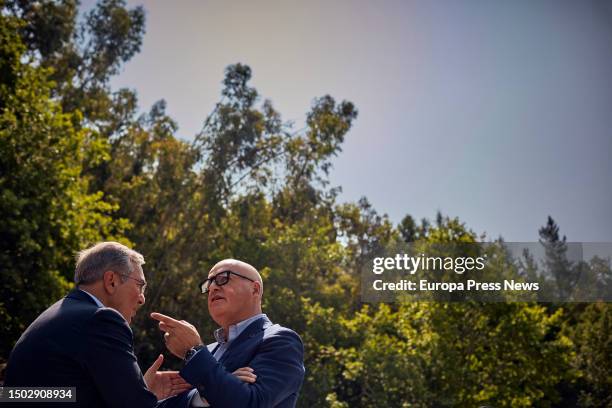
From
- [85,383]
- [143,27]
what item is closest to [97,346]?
[85,383]

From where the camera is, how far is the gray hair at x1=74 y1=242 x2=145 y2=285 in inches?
143

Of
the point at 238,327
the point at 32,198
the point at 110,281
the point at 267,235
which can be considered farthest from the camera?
the point at 267,235

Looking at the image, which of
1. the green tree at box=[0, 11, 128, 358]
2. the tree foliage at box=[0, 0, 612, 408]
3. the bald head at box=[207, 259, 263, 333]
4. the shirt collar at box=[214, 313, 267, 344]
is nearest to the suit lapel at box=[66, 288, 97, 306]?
the bald head at box=[207, 259, 263, 333]

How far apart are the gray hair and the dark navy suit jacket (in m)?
0.33

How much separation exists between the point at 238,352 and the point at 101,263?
40.2 inches

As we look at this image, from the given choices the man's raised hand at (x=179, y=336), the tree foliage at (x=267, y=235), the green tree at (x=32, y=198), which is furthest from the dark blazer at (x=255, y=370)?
the tree foliage at (x=267, y=235)

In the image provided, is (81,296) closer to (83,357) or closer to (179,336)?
(83,357)

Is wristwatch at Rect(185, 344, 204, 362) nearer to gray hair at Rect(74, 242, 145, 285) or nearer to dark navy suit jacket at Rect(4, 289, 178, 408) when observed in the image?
dark navy suit jacket at Rect(4, 289, 178, 408)

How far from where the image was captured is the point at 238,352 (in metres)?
3.99

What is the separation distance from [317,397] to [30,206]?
12.6 meters

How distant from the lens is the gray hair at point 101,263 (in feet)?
12.0

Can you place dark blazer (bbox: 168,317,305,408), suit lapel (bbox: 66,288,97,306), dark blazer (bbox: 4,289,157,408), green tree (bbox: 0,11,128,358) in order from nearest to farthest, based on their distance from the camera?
dark blazer (bbox: 4,289,157,408) → dark blazer (bbox: 168,317,305,408) → suit lapel (bbox: 66,288,97,306) → green tree (bbox: 0,11,128,358)

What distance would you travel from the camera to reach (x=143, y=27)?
3256 cm

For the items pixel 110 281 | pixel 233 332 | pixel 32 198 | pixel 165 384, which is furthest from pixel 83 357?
pixel 32 198
